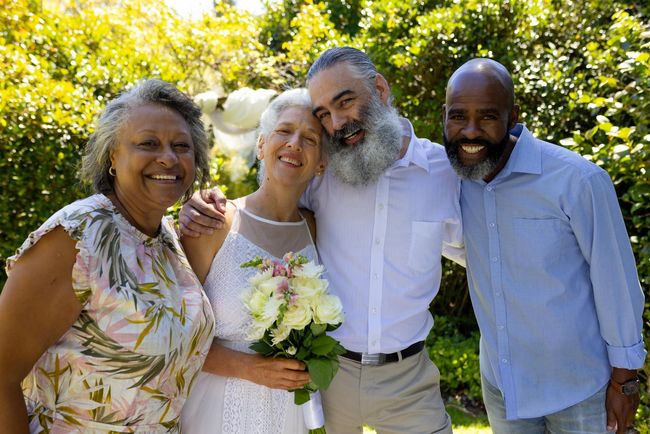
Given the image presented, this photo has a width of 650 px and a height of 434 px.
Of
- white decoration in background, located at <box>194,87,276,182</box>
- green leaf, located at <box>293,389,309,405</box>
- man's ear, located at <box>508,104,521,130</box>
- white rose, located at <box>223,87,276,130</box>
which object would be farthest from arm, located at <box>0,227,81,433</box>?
white rose, located at <box>223,87,276,130</box>

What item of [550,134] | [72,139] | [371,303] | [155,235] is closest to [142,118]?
[155,235]

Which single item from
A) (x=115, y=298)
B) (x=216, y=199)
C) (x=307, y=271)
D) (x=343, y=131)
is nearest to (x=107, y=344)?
(x=115, y=298)

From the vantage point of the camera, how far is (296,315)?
7.73 feet

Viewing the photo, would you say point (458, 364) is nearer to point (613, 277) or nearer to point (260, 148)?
point (613, 277)

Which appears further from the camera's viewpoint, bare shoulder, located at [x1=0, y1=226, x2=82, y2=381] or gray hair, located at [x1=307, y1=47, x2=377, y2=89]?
gray hair, located at [x1=307, y1=47, x2=377, y2=89]

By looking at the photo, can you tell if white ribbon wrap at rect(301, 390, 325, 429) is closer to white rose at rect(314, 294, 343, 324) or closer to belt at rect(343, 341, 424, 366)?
belt at rect(343, 341, 424, 366)

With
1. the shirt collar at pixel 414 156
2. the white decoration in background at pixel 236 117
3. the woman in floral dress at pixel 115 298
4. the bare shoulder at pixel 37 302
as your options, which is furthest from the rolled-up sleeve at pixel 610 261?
the white decoration in background at pixel 236 117

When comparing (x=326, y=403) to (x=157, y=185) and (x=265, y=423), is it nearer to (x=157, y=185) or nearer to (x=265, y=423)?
(x=265, y=423)

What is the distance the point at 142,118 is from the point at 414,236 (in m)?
1.47

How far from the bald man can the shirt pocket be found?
225 mm

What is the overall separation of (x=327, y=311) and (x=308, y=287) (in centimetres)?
13

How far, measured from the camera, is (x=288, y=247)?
2887 millimetres

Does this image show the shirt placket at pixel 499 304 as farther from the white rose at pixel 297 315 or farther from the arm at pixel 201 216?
the arm at pixel 201 216

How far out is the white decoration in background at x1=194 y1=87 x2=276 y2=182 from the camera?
25.5ft
